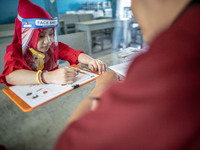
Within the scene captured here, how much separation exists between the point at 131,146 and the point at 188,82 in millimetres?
160

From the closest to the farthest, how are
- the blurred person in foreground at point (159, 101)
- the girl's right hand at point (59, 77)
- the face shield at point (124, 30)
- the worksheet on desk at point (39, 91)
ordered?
the blurred person in foreground at point (159, 101) < the worksheet on desk at point (39, 91) < the girl's right hand at point (59, 77) < the face shield at point (124, 30)

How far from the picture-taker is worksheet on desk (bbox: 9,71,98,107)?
69 cm

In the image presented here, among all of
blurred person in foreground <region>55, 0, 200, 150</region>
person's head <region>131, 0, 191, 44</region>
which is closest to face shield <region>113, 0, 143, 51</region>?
person's head <region>131, 0, 191, 44</region>

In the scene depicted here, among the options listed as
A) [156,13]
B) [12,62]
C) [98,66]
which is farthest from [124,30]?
[156,13]

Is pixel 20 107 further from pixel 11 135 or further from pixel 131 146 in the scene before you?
pixel 131 146

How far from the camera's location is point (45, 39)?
3.43ft

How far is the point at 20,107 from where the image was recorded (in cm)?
64

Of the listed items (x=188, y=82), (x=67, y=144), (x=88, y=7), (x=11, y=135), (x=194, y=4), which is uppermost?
(x=88, y=7)

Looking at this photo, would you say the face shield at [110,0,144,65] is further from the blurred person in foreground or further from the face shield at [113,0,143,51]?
the blurred person in foreground

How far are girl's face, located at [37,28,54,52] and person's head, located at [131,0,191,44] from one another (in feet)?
2.64

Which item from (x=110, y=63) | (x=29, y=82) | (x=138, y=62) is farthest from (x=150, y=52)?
(x=110, y=63)

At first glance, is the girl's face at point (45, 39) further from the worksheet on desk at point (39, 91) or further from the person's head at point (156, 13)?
the person's head at point (156, 13)

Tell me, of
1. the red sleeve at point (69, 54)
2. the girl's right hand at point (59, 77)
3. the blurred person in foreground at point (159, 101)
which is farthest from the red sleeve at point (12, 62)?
the blurred person in foreground at point (159, 101)

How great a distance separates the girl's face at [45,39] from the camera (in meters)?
1.02
